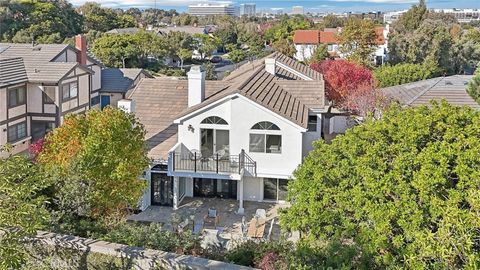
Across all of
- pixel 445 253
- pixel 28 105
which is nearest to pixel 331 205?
pixel 445 253

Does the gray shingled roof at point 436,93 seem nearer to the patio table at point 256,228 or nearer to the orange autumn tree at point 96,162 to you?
the patio table at point 256,228

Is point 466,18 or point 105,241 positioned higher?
point 466,18

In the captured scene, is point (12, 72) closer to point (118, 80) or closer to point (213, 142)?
point (118, 80)

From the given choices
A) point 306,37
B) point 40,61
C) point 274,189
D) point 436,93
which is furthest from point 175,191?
point 306,37

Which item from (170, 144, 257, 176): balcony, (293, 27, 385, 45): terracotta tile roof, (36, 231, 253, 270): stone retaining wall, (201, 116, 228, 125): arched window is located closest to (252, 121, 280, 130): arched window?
(170, 144, 257, 176): balcony

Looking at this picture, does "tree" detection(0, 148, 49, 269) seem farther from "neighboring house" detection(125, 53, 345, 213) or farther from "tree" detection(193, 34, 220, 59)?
"tree" detection(193, 34, 220, 59)

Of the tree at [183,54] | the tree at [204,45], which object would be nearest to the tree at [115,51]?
the tree at [183,54]

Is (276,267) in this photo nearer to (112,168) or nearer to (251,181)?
(112,168)
